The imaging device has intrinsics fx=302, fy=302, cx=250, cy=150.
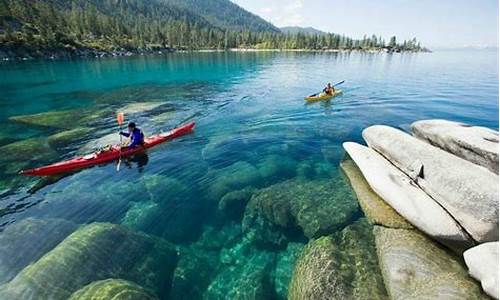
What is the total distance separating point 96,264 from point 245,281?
4910 mm

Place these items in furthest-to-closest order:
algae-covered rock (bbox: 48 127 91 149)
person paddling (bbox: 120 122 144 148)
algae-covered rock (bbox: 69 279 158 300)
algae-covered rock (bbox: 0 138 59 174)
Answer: algae-covered rock (bbox: 48 127 91 149) → person paddling (bbox: 120 122 144 148) → algae-covered rock (bbox: 0 138 59 174) → algae-covered rock (bbox: 69 279 158 300)

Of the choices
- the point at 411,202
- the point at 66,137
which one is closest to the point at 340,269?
the point at 411,202

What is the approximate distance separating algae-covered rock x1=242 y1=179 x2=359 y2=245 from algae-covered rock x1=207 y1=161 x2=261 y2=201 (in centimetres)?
151

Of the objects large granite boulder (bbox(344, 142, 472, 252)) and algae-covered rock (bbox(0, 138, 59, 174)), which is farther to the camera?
algae-covered rock (bbox(0, 138, 59, 174))

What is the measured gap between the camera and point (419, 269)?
8.80 metres

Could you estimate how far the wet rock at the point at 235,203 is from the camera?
1377 centimetres

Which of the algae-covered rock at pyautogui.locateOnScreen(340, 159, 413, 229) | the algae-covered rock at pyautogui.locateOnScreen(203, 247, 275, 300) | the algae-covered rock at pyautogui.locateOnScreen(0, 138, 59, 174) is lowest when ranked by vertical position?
the algae-covered rock at pyautogui.locateOnScreen(203, 247, 275, 300)

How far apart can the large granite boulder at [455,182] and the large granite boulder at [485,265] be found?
39.0 inches

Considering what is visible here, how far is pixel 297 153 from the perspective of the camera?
2008 centimetres

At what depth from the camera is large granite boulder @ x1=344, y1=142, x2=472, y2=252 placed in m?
9.71

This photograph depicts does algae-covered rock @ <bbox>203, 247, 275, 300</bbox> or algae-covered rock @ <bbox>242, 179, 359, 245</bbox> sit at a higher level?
algae-covered rock @ <bbox>242, 179, 359, 245</bbox>

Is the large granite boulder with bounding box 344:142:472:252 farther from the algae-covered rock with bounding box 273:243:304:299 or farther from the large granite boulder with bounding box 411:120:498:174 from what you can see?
the algae-covered rock with bounding box 273:243:304:299

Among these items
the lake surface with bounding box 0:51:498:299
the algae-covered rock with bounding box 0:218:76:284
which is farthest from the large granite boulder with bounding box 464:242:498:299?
the algae-covered rock with bounding box 0:218:76:284

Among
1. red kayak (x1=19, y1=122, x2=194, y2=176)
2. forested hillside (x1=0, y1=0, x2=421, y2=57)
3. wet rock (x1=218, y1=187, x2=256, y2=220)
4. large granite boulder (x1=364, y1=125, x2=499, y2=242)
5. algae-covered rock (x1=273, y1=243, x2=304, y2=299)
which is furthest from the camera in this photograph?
forested hillside (x1=0, y1=0, x2=421, y2=57)
